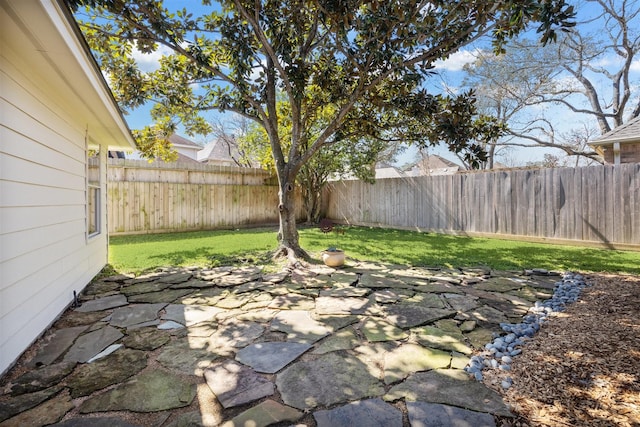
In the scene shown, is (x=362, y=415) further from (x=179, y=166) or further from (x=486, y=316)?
(x=179, y=166)

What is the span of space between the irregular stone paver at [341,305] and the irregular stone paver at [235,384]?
3.68 feet

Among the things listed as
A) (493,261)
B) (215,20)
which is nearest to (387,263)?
(493,261)

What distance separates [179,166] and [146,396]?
7.79m

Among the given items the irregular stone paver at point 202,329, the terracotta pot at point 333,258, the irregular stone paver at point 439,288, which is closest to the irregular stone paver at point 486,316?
the irregular stone paver at point 439,288

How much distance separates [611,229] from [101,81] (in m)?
8.21

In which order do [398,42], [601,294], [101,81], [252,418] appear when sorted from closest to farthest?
[252,418]
[101,81]
[601,294]
[398,42]

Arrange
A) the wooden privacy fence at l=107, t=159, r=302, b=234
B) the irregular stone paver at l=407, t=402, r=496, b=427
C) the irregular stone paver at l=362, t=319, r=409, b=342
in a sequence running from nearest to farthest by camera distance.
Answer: the irregular stone paver at l=407, t=402, r=496, b=427, the irregular stone paver at l=362, t=319, r=409, b=342, the wooden privacy fence at l=107, t=159, r=302, b=234

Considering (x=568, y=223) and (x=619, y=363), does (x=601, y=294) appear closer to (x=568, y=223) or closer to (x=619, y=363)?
(x=619, y=363)

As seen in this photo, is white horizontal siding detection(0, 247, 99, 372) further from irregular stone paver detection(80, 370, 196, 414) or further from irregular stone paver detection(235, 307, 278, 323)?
irregular stone paver detection(235, 307, 278, 323)

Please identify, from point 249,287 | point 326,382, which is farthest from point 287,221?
point 326,382

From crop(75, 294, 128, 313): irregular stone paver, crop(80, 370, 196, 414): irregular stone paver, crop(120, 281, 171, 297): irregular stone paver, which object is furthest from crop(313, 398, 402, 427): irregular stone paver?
crop(120, 281, 171, 297): irregular stone paver

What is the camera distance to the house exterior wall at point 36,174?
1982 mm

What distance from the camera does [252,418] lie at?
1.55 meters

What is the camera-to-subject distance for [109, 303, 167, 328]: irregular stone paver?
110 inches
